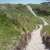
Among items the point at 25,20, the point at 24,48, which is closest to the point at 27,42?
the point at 24,48

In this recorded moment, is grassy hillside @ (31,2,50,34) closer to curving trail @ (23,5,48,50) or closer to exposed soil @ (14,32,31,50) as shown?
curving trail @ (23,5,48,50)

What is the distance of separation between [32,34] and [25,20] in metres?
0.24

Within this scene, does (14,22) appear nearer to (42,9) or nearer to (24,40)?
(24,40)

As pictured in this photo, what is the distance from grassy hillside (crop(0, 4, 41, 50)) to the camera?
7.08 ft

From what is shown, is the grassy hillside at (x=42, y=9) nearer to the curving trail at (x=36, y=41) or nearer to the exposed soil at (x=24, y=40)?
the curving trail at (x=36, y=41)

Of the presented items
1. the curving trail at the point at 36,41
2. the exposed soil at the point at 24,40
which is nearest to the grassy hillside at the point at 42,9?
the curving trail at the point at 36,41

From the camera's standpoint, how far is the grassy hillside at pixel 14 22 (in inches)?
85.0

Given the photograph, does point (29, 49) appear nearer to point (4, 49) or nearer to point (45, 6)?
point (4, 49)

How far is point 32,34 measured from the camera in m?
2.27

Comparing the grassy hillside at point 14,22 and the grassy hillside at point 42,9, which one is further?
the grassy hillside at point 42,9

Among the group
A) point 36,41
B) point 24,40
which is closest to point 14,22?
point 24,40

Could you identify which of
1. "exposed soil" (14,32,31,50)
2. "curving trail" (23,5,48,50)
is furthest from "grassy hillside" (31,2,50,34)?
"exposed soil" (14,32,31,50)

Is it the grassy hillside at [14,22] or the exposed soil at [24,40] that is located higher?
the grassy hillside at [14,22]

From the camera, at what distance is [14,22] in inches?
89.0
